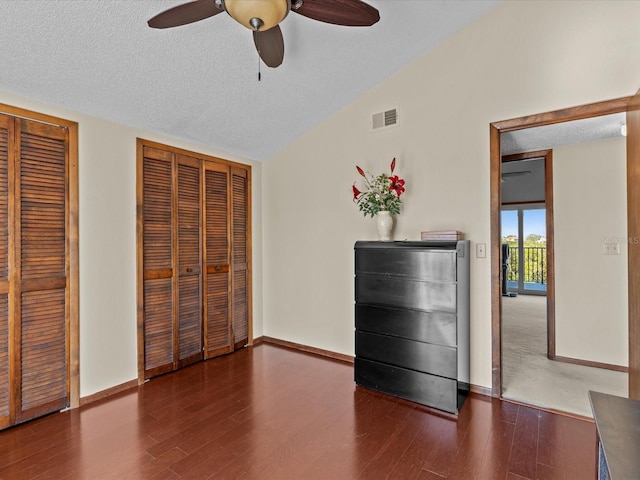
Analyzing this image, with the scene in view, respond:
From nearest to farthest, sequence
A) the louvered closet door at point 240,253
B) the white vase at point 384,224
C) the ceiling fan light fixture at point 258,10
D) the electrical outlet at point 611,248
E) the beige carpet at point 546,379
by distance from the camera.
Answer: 1. the ceiling fan light fixture at point 258,10
2. the beige carpet at point 546,379
3. the white vase at point 384,224
4. the electrical outlet at point 611,248
5. the louvered closet door at point 240,253

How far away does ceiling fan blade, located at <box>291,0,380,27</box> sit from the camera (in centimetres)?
159

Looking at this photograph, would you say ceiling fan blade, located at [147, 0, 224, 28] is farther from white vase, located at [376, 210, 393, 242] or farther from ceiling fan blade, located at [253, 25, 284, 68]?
white vase, located at [376, 210, 393, 242]

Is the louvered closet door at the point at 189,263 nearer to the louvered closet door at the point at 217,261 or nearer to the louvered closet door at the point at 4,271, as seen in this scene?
the louvered closet door at the point at 217,261

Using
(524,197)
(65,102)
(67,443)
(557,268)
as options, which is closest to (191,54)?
(65,102)

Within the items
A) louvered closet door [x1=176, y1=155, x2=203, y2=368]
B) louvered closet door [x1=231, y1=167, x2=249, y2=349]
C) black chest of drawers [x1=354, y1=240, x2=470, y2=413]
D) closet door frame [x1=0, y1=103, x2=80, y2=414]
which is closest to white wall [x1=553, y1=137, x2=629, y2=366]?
black chest of drawers [x1=354, y1=240, x2=470, y2=413]

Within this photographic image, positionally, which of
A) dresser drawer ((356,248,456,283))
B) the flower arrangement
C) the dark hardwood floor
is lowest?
the dark hardwood floor

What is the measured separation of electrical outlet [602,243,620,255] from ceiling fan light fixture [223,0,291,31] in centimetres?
370

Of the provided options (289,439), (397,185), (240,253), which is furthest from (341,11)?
(240,253)

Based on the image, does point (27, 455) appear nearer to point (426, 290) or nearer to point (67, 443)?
point (67, 443)

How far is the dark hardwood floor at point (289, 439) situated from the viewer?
189 cm

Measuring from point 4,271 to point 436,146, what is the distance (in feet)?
11.0

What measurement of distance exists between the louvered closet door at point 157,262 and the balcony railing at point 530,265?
7.77m

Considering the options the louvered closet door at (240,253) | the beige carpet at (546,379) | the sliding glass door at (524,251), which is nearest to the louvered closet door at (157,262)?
Answer: the louvered closet door at (240,253)

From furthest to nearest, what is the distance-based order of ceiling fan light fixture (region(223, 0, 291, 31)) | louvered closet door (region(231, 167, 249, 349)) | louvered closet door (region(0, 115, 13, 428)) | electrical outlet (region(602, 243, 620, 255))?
louvered closet door (region(231, 167, 249, 349)) < electrical outlet (region(602, 243, 620, 255)) < louvered closet door (region(0, 115, 13, 428)) < ceiling fan light fixture (region(223, 0, 291, 31))
